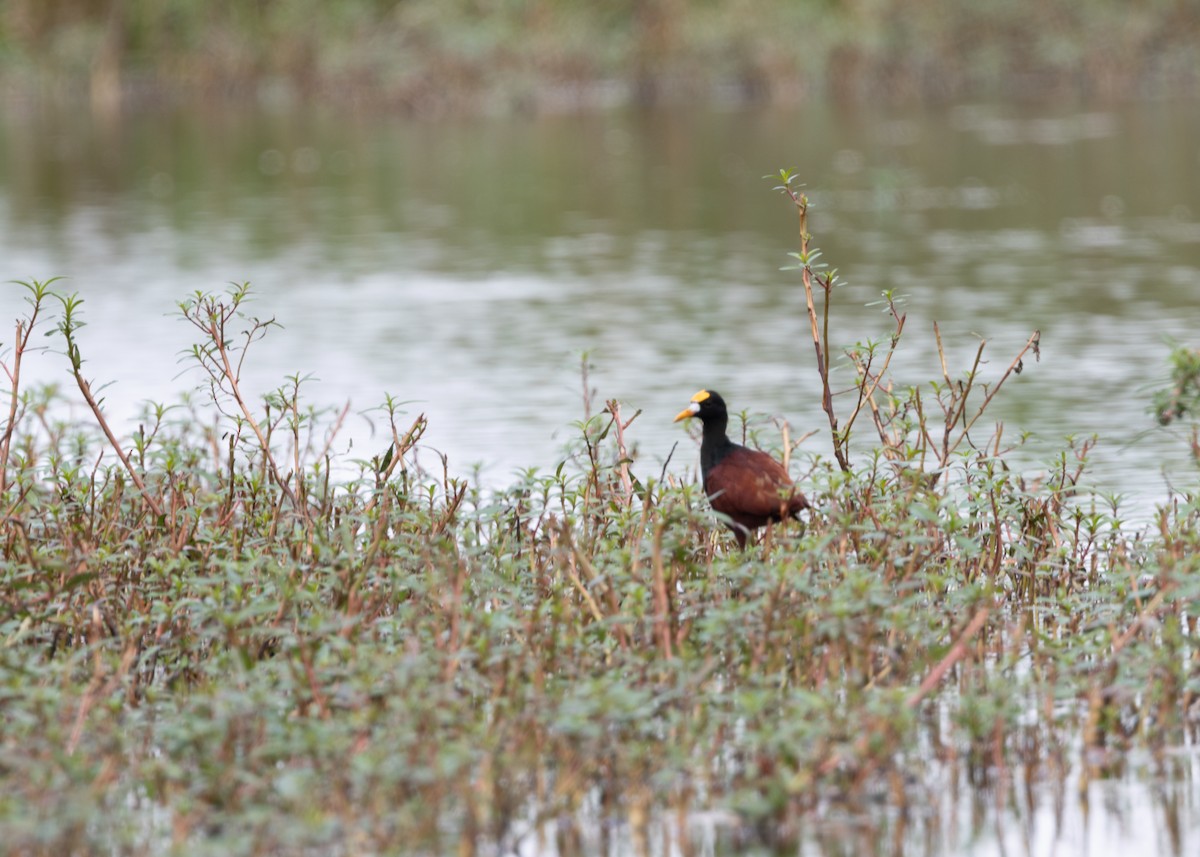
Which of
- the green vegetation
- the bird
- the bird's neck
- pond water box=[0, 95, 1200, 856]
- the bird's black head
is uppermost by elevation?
pond water box=[0, 95, 1200, 856]

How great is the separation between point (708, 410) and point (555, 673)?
2.18 meters

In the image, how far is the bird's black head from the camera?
25.0 feet

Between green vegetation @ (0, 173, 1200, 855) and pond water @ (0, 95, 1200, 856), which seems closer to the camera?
green vegetation @ (0, 173, 1200, 855)

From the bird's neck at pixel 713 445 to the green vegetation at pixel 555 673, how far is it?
29 centimetres

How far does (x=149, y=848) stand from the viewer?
4.81m

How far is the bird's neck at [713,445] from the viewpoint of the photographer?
7434 millimetres

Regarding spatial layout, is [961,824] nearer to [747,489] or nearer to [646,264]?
[747,489]

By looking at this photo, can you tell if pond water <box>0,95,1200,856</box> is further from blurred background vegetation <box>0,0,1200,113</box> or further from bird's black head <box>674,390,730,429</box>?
blurred background vegetation <box>0,0,1200,113</box>

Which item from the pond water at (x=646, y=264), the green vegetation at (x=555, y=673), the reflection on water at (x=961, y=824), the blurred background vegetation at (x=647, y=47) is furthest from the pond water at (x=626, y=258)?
the blurred background vegetation at (x=647, y=47)

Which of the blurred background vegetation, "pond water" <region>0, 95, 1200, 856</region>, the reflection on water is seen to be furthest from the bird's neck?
the blurred background vegetation

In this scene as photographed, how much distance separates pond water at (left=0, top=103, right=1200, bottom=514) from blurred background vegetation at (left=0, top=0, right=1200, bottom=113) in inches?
173

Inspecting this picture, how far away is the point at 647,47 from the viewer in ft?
147

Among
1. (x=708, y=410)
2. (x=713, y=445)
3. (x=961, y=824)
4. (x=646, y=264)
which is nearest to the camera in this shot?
(x=961, y=824)

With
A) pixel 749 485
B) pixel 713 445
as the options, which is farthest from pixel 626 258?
pixel 749 485
